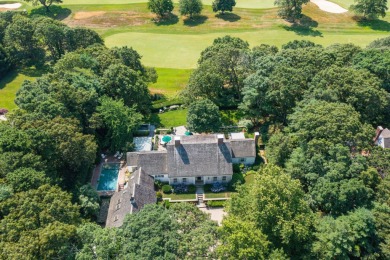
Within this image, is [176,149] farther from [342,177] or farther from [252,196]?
[342,177]

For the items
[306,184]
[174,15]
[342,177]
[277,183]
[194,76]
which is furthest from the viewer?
[174,15]

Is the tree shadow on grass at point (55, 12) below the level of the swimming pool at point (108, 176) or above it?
above

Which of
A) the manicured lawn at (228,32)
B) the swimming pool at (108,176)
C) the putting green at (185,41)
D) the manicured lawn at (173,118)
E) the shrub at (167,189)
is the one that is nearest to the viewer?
the shrub at (167,189)

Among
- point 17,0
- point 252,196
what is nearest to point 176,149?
point 252,196

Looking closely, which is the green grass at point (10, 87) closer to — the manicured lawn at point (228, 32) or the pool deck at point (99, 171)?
the pool deck at point (99, 171)

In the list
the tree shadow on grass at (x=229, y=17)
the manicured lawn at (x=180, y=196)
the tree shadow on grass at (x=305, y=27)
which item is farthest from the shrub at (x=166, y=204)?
the tree shadow on grass at (x=229, y=17)

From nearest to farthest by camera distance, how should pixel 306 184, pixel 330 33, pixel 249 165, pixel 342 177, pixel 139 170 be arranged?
pixel 342 177 < pixel 306 184 < pixel 139 170 < pixel 249 165 < pixel 330 33
